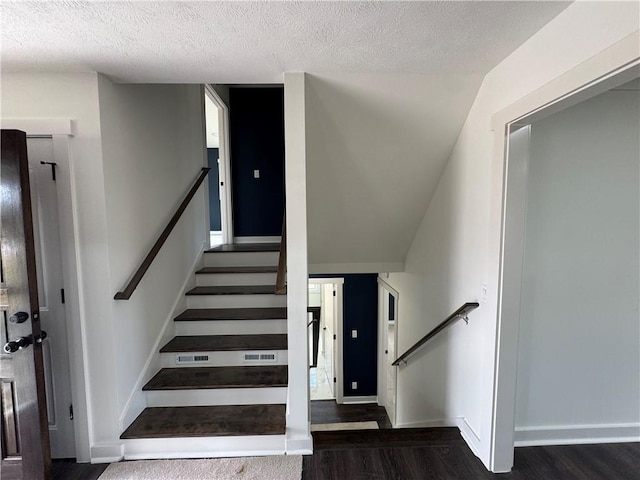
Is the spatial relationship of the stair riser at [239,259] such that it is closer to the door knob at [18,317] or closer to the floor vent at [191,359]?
the floor vent at [191,359]

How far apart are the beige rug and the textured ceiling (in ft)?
7.59

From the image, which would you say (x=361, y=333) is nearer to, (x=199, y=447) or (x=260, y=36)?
(x=199, y=447)

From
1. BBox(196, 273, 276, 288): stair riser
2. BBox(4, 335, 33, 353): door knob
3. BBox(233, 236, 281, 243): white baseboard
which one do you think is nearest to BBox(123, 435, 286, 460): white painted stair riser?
BBox(4, 335, 33, 353): door knob

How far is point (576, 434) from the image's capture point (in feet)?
7.27

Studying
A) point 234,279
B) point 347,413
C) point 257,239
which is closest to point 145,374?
point 234,279

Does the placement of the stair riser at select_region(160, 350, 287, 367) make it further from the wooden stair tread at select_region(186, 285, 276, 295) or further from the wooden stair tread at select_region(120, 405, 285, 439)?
the wooden stair tread at select_region(186, 285, 276, 295)

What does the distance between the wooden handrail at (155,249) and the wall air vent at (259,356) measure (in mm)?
950

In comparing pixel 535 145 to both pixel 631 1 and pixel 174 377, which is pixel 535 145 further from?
pixel 174 377

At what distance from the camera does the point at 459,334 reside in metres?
2.47

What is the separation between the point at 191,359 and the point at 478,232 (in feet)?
7.46

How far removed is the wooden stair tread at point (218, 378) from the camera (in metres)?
2.34

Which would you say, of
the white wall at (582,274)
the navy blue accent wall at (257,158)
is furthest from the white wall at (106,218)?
the white wall at (582,274)

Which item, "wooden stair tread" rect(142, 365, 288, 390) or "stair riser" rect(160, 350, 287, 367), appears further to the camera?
"stair riser" rect(160, 350, 287, 367)

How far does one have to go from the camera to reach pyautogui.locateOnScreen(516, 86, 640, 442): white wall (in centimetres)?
202
